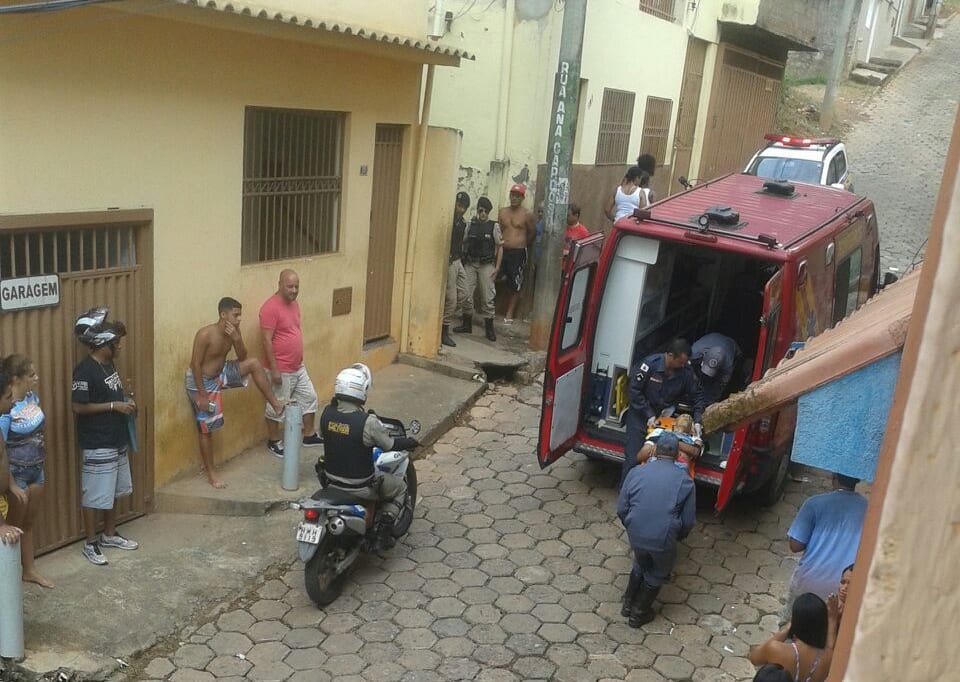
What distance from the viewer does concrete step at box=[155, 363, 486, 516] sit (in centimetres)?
663

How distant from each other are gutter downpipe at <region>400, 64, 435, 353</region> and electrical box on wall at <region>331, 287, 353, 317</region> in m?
1.10

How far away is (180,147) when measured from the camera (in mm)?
6355

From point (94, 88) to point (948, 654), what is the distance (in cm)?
558

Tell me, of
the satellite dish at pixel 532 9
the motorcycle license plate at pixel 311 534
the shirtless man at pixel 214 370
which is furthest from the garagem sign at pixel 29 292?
the satellite dish at pixel 532 9

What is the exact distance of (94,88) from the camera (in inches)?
219

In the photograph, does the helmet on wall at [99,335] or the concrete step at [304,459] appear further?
the concrete step at [304,459]

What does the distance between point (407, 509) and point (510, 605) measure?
981 millimetres

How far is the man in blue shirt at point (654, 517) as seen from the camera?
18.1ft

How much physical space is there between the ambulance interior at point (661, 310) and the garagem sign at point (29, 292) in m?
3.82

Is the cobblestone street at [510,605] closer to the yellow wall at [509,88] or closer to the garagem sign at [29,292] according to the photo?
the garagem sign at [29,292]

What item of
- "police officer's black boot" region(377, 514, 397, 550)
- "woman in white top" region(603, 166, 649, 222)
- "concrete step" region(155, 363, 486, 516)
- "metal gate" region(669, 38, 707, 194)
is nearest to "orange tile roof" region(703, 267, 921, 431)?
"police officer's black boot" region(377, 514, 397, 550)

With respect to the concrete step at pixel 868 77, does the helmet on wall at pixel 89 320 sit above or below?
below

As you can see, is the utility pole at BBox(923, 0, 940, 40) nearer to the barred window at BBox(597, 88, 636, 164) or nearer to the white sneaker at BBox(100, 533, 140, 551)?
the barred window at BBox(597, 88, 636, 164)

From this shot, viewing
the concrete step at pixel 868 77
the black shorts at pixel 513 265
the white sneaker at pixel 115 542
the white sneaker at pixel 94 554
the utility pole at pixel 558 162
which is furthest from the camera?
the concrete step at pixel 868 77
